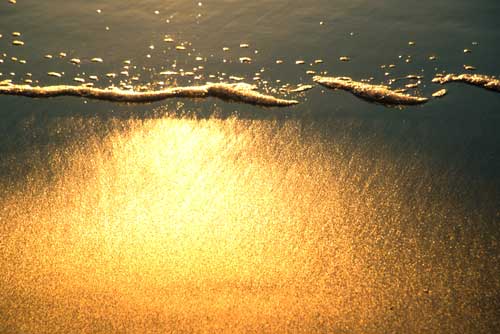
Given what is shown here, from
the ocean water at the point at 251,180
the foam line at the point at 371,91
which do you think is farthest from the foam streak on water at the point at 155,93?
the foam line at the point at 371,91

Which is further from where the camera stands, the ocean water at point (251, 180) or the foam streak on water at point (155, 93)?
the foam streak on water at point (155, 93)

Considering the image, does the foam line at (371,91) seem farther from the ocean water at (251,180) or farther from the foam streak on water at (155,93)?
the foam streak on water at (155,93)

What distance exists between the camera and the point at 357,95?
9.05ft

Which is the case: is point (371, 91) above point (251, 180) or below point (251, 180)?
above

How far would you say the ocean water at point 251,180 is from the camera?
177cm

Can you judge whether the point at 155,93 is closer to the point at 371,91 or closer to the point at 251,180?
the point at 251,180

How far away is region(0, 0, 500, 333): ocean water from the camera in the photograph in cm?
177

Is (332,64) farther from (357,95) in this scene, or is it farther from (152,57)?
(152,57)

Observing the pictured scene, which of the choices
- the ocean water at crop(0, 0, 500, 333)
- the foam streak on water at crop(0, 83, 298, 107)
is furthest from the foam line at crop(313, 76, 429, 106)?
the foam streak on water at crop(0, 83, 298, 107)

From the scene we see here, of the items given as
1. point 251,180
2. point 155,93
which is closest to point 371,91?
point 251,180

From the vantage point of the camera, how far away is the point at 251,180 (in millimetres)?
2271

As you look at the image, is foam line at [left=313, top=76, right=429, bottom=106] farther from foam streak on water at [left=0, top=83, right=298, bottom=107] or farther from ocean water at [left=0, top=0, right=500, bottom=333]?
foam streak on water at [left=0, top=83, right=298, bottom=107]

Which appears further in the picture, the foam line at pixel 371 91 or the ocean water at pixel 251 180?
the foam line at pixel 371 91

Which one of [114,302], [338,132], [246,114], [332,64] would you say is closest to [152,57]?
[246,114]
